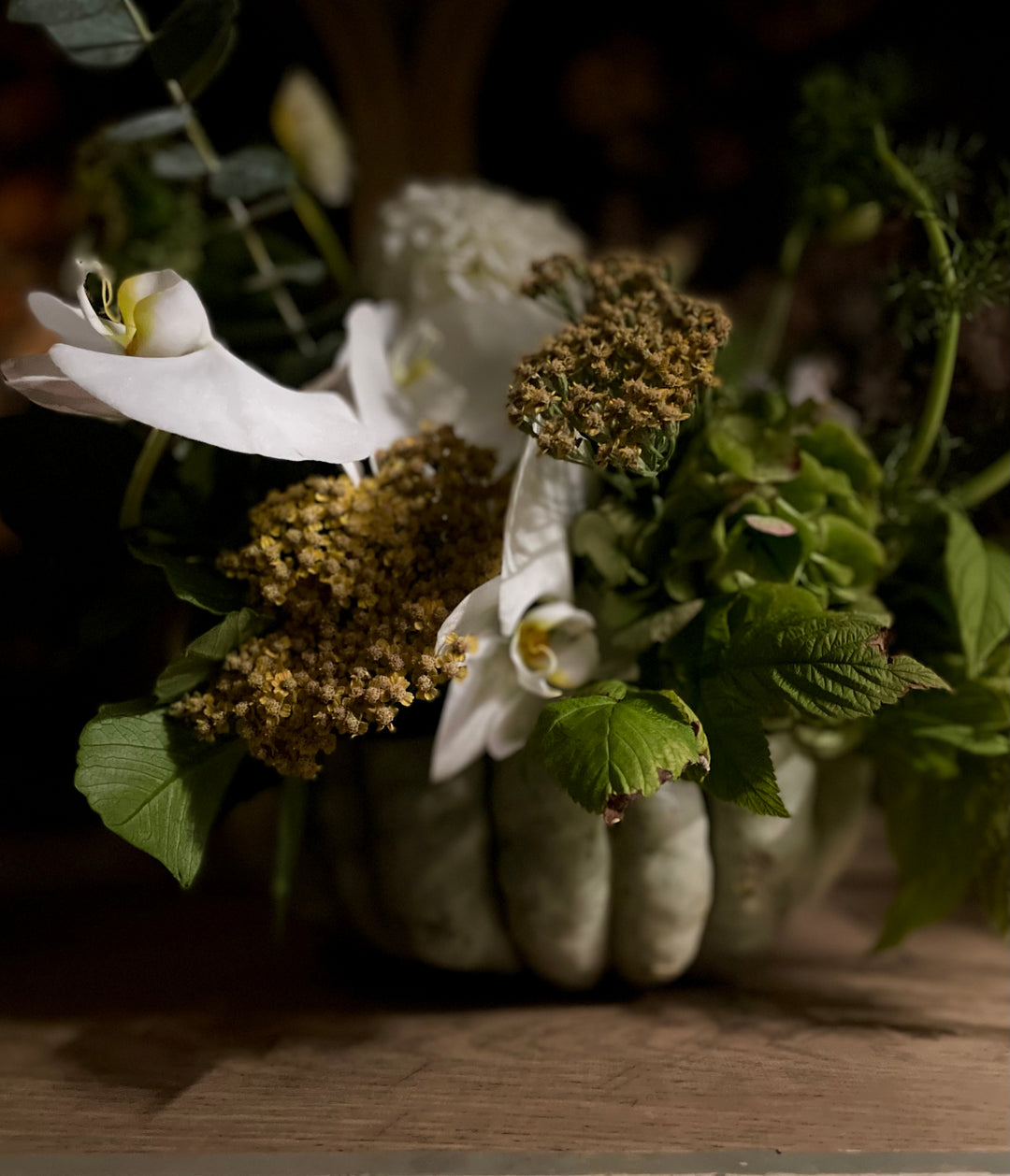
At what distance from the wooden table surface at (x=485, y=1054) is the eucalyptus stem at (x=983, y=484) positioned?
0.28 metres

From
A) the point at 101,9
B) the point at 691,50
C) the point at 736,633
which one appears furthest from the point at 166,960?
the point at 691,50

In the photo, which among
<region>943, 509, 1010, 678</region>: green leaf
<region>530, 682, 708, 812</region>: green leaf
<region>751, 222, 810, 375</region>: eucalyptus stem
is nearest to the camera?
<region>530, 682, 708, 812</region>: green leaf

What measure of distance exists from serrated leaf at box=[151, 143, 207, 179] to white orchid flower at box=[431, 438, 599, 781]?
328mm

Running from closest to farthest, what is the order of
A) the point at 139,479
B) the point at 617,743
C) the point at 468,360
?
the point at 617,743 → the point at 139,479 → the point at 468,360

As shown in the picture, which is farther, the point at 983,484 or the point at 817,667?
the point at 983,484

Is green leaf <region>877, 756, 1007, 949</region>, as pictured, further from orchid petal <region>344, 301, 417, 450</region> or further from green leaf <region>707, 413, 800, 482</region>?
orchid petal <region>344, 301, 417, 450</region>

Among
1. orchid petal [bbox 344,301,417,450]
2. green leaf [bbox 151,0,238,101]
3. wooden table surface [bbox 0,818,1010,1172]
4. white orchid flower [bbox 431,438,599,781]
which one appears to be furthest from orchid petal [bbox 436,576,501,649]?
green leaf [bbox 151,0,238,101]

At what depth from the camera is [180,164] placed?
63cm

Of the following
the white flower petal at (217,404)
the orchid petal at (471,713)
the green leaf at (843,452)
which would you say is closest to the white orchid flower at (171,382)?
the white flower petal at (217,404)

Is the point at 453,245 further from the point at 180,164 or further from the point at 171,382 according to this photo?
the point at 171,382

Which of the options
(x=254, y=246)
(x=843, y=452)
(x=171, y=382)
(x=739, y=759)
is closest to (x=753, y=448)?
(x=843, y=452)

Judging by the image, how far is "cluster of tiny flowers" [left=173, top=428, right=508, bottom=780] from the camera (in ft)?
1.38

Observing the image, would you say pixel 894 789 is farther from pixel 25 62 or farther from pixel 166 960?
pixel 25 62

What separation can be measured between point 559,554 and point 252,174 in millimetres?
347
